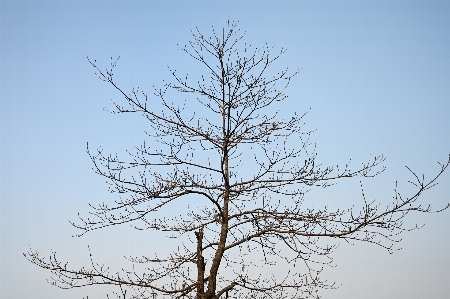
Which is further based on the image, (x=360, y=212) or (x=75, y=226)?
(x=75, y=226)

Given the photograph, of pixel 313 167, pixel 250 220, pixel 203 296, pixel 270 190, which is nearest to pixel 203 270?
pixel 203 296

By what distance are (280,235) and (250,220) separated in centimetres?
51

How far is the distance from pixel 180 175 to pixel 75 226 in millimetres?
1809

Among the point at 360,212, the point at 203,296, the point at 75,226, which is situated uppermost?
the point at 75,226

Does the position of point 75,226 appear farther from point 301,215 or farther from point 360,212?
point 360,212

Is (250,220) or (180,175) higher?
(180,175)

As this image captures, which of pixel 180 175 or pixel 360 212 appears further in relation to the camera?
pixel 180 175

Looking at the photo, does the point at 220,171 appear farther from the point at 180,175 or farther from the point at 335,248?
the point at 335,248

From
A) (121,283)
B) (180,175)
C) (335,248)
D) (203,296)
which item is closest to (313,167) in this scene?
(335,248)

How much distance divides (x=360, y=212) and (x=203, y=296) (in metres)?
2.63

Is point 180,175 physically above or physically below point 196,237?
above

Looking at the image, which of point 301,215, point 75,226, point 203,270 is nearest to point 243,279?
point 203,270

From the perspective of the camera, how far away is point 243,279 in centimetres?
839

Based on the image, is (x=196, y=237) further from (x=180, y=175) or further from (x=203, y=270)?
(x=180, y=175)
